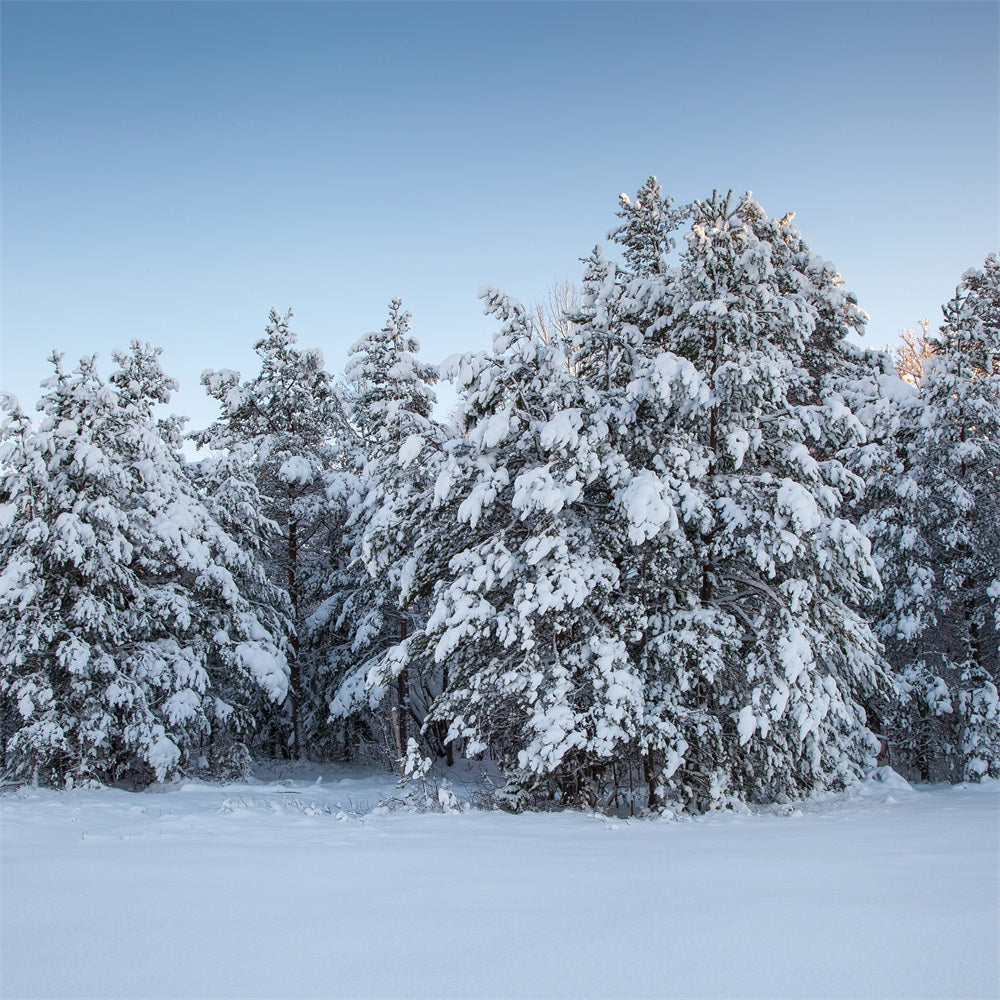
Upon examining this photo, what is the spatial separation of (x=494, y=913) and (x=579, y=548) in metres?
6.07

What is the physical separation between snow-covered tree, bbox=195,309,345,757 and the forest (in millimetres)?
106

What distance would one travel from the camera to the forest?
960 centimetres

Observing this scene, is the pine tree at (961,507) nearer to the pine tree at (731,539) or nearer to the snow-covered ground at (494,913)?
the pine tree at (731,539)

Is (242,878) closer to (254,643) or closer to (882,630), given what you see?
(254,643)

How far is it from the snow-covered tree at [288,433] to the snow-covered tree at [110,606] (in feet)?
9.92

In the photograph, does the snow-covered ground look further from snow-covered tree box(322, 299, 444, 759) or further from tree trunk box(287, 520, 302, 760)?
tree trunk box(287, 520, 302, 760)

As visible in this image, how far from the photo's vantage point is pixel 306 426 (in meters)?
19.9

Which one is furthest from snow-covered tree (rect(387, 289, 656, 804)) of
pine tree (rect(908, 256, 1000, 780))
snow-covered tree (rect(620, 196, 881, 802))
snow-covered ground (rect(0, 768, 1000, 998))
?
pine tree (rect(908, 256, 1000, 780))

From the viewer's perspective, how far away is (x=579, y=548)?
9.76 m

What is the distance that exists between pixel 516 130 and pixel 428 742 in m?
16.2

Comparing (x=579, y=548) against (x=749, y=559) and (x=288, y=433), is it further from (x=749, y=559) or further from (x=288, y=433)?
(x=288, y=433)

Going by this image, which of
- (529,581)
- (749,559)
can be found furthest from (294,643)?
(749,559)

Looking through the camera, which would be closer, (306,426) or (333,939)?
(333,939)

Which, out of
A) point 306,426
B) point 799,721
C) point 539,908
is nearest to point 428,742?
point 306,426
